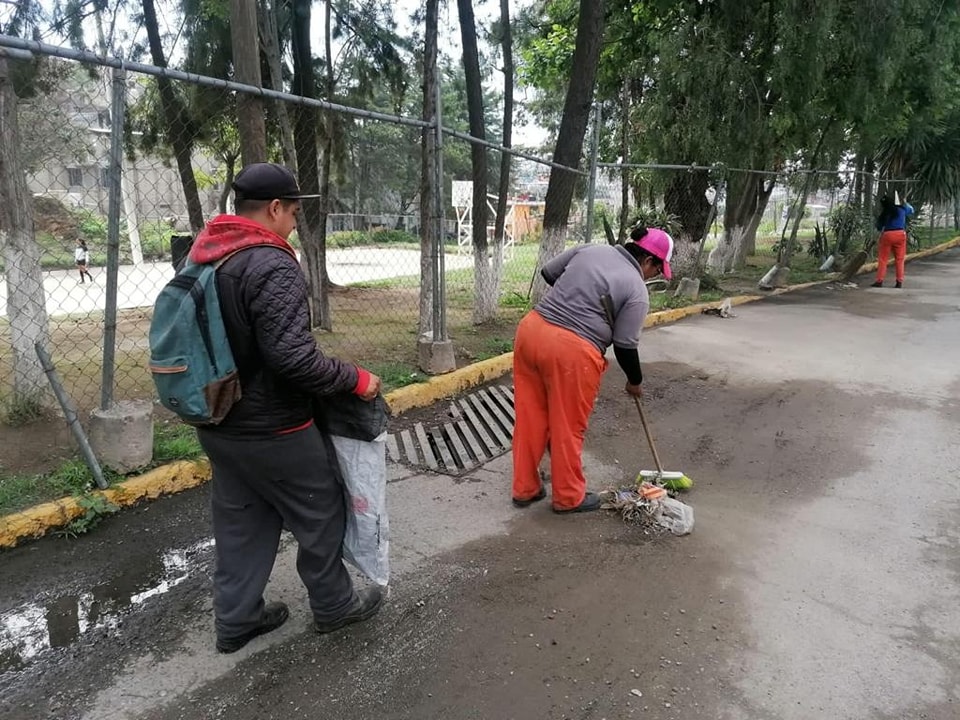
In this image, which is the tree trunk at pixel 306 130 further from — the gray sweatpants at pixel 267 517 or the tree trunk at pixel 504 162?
the gray sweatpants at pixel 267 517

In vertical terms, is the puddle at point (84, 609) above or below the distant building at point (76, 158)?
below

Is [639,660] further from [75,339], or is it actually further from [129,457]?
[75,339]

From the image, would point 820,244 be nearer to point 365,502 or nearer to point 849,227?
point 849,227

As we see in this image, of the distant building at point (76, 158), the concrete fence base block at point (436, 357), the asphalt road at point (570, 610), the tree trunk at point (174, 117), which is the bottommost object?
the asphalt road at point (570, 610)

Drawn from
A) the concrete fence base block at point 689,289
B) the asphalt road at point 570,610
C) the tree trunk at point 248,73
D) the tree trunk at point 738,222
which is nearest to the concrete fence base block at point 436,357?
the asphalt road at point 570,610

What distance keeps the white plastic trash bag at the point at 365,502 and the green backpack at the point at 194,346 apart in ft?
1.59

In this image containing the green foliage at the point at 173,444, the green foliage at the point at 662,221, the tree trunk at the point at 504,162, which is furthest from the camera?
the green foliage at the point at 662,221

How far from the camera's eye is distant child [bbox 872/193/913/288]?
456 inches

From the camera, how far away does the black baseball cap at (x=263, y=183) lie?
213 cm

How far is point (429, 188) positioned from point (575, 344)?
9.52 feet

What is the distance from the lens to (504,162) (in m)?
9.55

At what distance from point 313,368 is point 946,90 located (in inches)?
576

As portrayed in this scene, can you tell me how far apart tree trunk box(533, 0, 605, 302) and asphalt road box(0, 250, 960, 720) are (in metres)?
3.62

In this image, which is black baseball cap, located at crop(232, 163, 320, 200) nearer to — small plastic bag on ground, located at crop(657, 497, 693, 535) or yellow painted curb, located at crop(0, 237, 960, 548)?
yellow painted curb, located at crop(0, 237, 960, 548)
